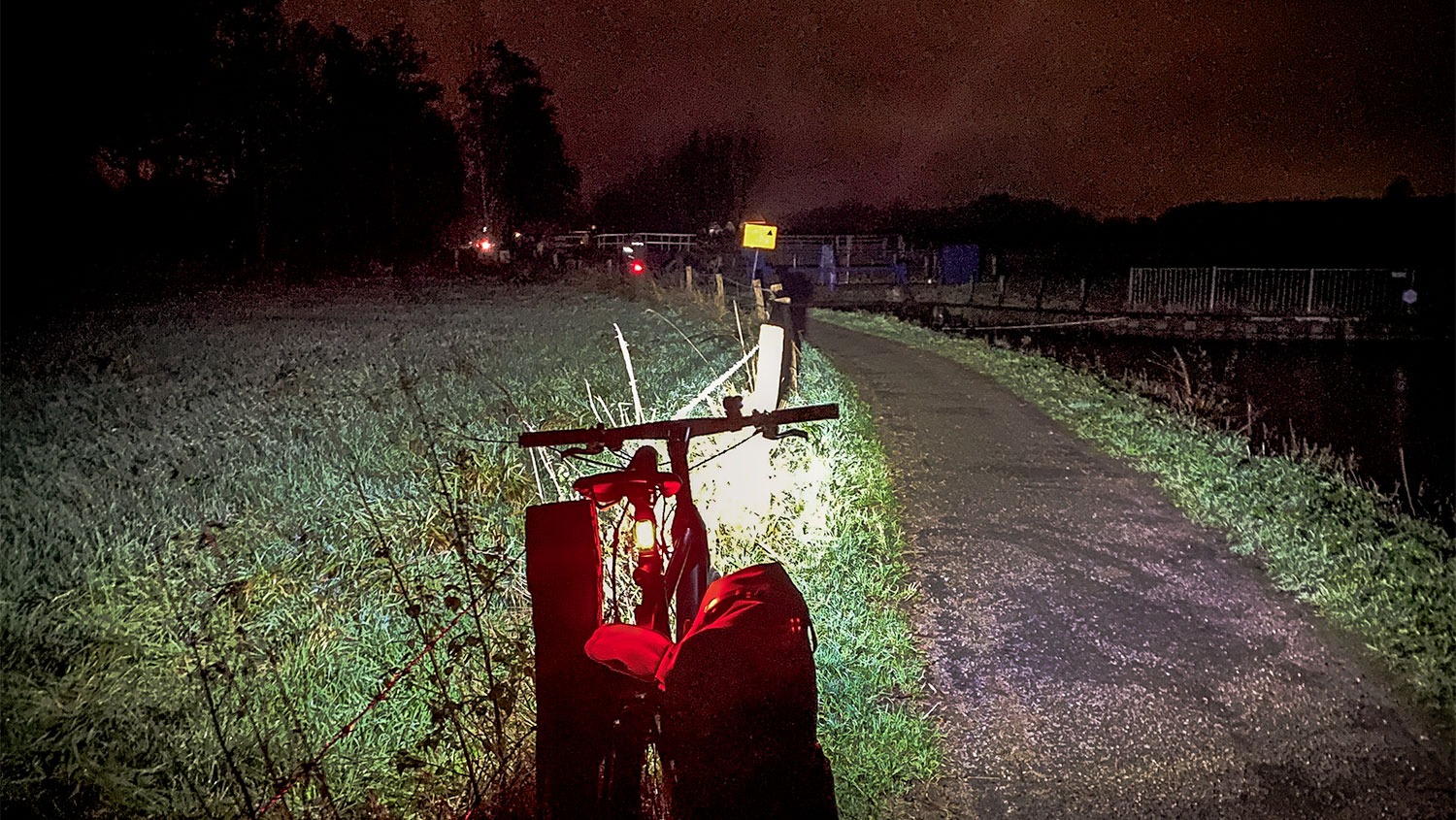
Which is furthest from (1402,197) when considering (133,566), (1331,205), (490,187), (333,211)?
(133,566)

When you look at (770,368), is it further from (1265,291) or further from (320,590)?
(1265,291)

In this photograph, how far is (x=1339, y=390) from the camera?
648 inches

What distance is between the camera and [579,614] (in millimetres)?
1955

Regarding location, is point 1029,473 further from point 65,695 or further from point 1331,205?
point 1331,205

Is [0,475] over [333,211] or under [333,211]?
under

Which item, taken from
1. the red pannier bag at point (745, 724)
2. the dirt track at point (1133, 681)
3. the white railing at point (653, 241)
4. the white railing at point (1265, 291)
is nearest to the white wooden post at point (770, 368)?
the dirt track at point (1133, 681)

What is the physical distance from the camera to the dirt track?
3486mm

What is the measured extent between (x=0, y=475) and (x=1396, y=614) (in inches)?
367

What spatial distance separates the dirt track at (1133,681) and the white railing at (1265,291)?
25903 mm

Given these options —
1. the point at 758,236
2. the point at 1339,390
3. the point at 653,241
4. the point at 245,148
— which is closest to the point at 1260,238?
the point at 653,241

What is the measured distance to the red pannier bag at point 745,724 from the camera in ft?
5.83

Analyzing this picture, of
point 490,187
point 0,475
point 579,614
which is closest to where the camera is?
point 579,614

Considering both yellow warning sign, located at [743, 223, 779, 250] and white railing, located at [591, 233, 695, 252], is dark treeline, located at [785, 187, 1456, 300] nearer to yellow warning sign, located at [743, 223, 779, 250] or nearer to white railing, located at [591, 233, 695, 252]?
white railing, located at [591, 233, 695, 252]

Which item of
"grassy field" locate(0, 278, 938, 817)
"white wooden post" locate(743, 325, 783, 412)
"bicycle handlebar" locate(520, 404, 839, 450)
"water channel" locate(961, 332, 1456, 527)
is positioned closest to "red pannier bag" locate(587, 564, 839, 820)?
"bicycle handlebar" locate(520, 404, 839, 450)
